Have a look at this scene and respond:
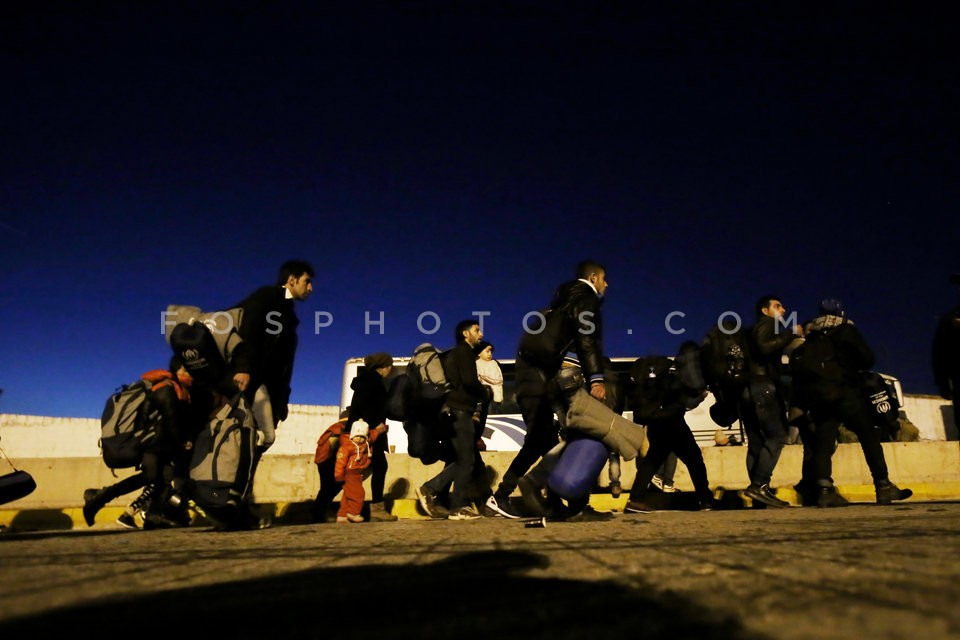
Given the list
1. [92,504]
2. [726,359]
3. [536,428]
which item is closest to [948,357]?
[726,359]

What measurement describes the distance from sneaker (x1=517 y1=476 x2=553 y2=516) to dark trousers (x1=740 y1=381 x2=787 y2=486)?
278 centimetres

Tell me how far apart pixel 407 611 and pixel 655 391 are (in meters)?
5.60

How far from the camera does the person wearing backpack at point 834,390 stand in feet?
19.2

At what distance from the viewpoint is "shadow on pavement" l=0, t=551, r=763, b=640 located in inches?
44.3

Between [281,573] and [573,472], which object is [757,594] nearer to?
[281,573]

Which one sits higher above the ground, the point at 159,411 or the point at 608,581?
the point at 159,411

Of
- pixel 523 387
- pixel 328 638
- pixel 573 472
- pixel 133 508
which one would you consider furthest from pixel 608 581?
pixel 133 508

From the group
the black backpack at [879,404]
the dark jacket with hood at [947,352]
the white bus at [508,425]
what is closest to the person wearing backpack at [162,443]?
the black backpack at [879,404]

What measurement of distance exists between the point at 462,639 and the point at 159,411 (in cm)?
471

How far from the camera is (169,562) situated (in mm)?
2289

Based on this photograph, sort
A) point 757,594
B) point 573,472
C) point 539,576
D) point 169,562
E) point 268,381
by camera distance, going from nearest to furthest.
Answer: point 757,594
point 539,576
point 169,562
point 573,472
point 268,381

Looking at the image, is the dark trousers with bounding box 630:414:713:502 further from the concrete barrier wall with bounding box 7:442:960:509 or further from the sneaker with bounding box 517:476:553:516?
the concrete barrier wall with bounding box 7:442:960:509

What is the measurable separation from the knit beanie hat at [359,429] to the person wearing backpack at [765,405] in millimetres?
A: 3826

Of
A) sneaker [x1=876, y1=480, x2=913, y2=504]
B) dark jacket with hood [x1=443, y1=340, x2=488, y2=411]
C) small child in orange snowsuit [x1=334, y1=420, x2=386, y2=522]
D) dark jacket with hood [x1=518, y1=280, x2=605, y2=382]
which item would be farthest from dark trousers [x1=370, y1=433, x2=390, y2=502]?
sneaker [x1=876, y1=480, x2=913, y2=504]
